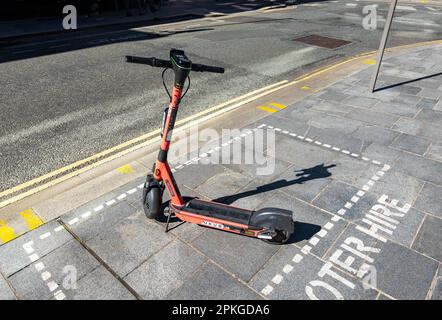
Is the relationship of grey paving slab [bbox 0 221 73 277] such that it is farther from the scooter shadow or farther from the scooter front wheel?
the scooter shadow

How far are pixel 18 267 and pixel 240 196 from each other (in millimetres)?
3388

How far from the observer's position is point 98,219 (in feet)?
16.6

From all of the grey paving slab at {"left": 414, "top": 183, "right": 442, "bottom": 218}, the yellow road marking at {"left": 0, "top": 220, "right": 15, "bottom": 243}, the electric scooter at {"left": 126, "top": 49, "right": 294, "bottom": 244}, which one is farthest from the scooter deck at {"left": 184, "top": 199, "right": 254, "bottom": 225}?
the grey paving slab at {"left": 414, "top": 183, "right": 442, "bottom": 218}

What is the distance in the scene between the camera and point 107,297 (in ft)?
12.6

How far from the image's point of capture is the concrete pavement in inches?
156

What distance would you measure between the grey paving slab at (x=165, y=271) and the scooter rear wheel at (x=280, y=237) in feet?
3.23

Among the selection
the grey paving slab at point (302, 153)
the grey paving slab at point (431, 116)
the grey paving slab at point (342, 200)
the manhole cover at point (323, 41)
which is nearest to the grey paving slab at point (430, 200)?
the grey paving slab at point (342, 200)

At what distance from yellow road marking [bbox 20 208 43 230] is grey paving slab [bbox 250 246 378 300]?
3469 mm

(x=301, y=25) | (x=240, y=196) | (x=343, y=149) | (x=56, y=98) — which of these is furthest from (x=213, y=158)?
(x=301, y=25)

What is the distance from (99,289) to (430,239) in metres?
4.56

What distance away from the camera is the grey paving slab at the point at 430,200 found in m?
5.08

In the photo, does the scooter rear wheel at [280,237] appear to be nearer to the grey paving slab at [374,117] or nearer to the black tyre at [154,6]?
the grey paving slab at [374,117]

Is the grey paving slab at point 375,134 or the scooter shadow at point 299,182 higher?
the grey paving slab at point 375,134
